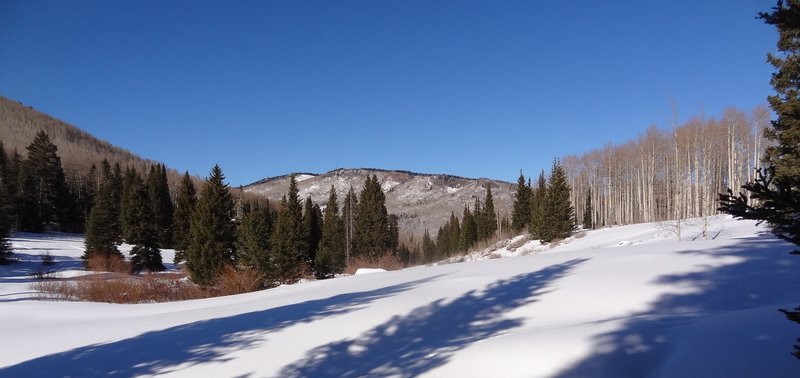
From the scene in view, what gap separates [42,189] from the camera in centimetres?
4897

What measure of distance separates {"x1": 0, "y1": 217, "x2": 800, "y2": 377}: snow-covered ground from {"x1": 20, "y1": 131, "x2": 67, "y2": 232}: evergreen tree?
49803 millimetres

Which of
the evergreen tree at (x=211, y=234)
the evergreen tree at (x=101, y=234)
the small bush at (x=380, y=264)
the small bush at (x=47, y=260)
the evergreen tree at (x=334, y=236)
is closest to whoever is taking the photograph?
the evergreen tree at (x=211, y=234)

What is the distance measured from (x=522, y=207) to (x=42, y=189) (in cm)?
5800

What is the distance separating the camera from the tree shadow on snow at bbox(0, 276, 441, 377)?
5203mm

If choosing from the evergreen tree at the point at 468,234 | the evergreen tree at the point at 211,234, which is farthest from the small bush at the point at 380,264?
the evergreen tree at the point at 468,234

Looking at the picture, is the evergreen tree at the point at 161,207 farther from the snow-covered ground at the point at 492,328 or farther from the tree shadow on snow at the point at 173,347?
the tree shadow on snow at the point at 173,347

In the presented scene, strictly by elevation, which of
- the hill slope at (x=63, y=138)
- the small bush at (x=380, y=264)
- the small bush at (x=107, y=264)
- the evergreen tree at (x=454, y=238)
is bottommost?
the evergreen tree at (x=454, y=238)

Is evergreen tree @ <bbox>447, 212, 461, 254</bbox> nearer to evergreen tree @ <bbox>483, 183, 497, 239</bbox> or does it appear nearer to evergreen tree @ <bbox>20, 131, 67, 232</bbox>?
evergreen tree @ <bbox>483, 183, 497, 239</bbox>

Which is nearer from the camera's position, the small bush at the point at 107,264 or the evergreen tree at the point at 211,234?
the evergreen tree at the point at 211,234

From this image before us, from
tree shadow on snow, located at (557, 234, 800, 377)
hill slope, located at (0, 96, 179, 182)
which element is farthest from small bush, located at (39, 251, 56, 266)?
hill slope, located at (0, 96, 179, 182)

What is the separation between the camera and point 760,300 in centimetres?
553

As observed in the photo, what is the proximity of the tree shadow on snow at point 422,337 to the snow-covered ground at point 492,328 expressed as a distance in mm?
27

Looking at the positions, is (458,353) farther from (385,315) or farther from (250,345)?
(250,345)

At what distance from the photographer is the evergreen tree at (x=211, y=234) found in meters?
21.2
